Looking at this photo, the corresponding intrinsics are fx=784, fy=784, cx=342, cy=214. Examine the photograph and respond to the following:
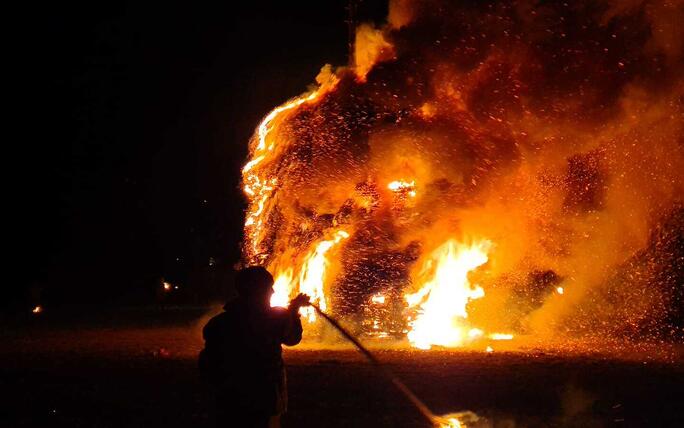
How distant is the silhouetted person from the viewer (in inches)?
174

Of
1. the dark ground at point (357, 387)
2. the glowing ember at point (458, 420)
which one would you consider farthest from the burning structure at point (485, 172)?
the glowing ember at point (458, 420)

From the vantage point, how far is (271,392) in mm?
4434

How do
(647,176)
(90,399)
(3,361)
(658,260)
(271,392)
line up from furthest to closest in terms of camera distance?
(658,260), (647,176), (3,361), (90,399), (271,392)

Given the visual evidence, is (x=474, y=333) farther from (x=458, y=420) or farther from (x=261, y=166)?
(x=458, y=420)

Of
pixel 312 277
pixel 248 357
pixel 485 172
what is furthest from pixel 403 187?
pixel 248 357

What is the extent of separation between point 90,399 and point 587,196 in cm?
1190

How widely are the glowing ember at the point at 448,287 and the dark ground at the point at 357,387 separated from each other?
3.00 meters

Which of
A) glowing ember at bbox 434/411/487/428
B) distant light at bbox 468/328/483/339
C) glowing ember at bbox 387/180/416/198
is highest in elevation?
glowing ember at bbox 387/180/416/198

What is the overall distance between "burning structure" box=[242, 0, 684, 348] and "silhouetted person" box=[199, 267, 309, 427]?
10060 mm

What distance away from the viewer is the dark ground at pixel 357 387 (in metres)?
7.91

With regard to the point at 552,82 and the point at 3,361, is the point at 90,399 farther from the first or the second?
the point at 552,82

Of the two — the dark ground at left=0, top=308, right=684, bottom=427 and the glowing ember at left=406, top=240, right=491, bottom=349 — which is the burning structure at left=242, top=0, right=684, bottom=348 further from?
the dark ground at left=0, top=308, right=684, bottom=427

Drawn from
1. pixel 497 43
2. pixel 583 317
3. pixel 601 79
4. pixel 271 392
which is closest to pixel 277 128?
pixel 497 43

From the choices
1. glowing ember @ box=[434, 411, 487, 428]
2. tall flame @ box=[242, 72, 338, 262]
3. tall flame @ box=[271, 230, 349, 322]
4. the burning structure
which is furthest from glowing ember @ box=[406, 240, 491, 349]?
glowing ember @ box=[434, 411, 487, 428]
